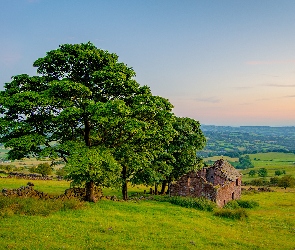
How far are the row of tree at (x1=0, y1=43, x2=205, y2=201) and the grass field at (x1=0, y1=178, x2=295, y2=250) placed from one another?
391 cm

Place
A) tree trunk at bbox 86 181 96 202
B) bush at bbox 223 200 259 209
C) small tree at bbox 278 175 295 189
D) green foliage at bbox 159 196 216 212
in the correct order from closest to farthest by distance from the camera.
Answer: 1. tree trunk at bbox 86 181 96 202
2. green foliage at bbox 159 196 216 212
3. bush at bbox 223 200 259 209
4. small tree at bbox 278 175 295 189

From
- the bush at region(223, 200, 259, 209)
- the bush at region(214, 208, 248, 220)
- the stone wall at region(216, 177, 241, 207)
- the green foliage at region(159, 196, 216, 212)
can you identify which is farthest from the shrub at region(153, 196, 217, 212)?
the bush at region(223, 200, 259, 209)

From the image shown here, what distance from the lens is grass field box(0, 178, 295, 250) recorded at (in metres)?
20.3

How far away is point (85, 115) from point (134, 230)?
39.6 ft

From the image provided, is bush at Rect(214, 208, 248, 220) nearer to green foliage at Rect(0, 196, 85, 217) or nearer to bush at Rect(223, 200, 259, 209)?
bush at Rect(223, 200, 259, 209)

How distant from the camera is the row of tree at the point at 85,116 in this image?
27703 millimetres

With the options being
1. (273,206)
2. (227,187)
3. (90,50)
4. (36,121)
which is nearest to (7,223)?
(36,121)

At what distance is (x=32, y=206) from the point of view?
85.2ft

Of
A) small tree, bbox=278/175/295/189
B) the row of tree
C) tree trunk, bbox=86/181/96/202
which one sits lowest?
small tree, bbox=278/175/295/189

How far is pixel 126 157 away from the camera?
3244 centimetres

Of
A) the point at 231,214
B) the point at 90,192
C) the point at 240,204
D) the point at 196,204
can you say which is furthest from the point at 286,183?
the point at 90,192

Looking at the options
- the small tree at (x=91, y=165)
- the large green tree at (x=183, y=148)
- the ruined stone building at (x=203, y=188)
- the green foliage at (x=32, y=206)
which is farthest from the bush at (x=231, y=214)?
the green foliage at (x=32, y=206)

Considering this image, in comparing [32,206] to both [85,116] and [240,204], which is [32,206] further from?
[240,204]

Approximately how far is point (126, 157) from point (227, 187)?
2453 cm
